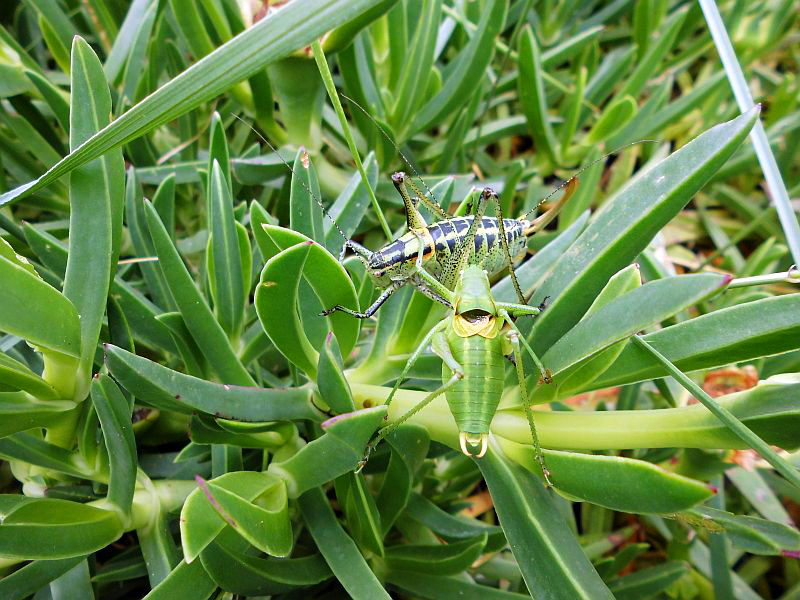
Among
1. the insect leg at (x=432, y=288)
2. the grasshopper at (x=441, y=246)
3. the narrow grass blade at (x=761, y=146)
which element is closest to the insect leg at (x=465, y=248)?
the grasshopper at (x=441, y=246)

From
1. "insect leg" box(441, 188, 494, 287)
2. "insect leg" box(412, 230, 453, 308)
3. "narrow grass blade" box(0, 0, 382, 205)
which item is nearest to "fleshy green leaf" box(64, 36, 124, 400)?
"narrow grass blade" box(0, 0, 382, 205)

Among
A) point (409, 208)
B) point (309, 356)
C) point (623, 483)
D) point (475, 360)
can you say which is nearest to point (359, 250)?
point (409, 208)

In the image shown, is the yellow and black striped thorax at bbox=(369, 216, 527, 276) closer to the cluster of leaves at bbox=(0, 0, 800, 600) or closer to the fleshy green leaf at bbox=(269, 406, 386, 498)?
the cluster of leaves at bbox=(0, 0, 800, 600)

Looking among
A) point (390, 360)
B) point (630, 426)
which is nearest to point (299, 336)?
point (390, 360)

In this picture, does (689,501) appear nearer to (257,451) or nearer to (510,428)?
(510,428)

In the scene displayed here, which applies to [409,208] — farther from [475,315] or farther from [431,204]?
[475,315]

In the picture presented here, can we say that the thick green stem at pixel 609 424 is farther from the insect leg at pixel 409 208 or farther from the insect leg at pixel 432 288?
the insect leg at pixel 409 208

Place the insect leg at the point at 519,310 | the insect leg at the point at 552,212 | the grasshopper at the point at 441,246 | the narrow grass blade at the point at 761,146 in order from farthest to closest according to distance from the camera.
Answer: the insect leg at the point at 552,212 < the grasshopper at the point at 441,246 < the insect leg at the point at 519,310 < the narrow grass blade at the point at 761,146
